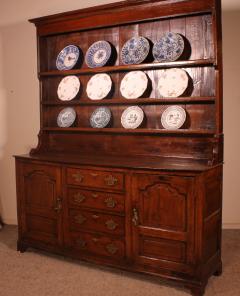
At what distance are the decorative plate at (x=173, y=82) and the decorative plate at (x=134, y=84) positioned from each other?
13 centimetres

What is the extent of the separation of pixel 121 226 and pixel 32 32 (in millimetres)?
2144

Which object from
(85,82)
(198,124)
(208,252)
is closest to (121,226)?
(208,252)

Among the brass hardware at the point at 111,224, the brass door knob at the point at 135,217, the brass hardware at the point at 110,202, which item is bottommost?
the brass hardware at the point at 111,224

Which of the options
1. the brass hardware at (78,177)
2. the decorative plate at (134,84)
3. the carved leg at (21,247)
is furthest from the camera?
the carved leg at (21,247)

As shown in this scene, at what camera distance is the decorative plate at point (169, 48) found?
2.64m

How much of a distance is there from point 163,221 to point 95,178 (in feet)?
1.91

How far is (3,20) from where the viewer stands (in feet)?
12.0

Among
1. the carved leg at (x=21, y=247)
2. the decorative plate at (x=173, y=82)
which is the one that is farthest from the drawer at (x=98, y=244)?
the decorative plate at (x=173, y=82)

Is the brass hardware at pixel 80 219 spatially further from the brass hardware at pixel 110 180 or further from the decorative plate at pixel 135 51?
the decorative plate at pixel 135 51

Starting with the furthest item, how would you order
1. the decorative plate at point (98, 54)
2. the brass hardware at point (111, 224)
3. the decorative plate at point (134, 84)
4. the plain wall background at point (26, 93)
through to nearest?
1. the plain wall background at point (26, 93)
2. the decorative plate at point (98, 54)
3. the decorative plate at point (134, 84)
4. the brass hardware at point (111, 224)

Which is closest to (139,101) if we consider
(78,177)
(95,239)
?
(78,177)

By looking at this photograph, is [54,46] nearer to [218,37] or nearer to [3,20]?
Result: [3,20]

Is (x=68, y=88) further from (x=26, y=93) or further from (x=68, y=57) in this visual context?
(x=26, y=93)

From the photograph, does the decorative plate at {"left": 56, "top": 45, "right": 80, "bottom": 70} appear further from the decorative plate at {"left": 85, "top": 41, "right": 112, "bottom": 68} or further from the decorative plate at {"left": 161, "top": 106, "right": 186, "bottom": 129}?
the decorative plate at {"left": 161, "top": 106, "right": 186, "bottom": 129}
